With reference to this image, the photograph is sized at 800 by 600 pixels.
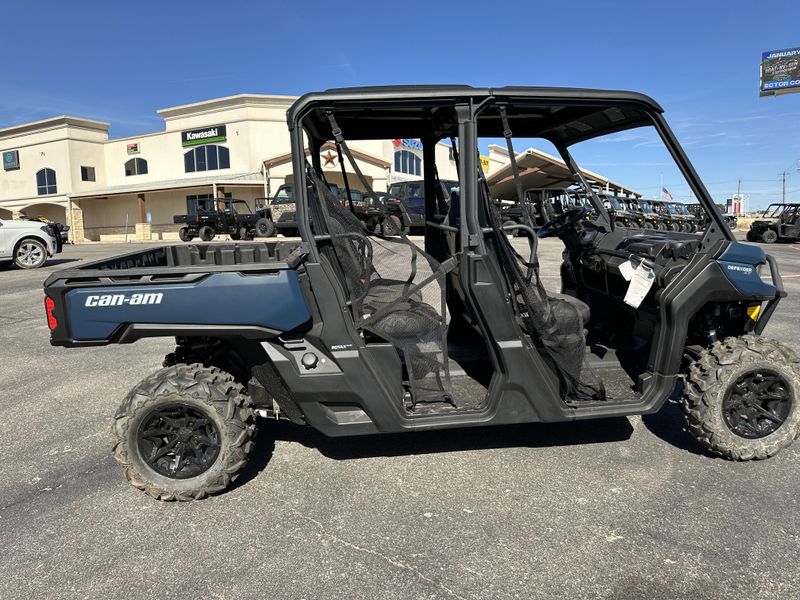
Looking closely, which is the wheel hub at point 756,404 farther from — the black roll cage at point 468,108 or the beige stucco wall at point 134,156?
the beige stucco wall at point 134,156

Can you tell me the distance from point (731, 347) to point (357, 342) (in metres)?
2.22

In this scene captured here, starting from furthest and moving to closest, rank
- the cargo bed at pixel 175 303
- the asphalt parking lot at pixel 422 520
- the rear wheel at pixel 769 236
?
the rear wheel at pixel 769 236
the cargo bed at pixel 175 303
the asphalt parking lot at pixel 422 520

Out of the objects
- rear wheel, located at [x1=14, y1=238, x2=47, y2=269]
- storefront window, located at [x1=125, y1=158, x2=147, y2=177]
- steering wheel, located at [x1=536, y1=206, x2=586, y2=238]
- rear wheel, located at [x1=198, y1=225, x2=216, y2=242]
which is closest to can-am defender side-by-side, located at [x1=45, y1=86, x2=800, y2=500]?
A: steering wheel, located at [x1=536, y1=206, x2=586, y2=238]

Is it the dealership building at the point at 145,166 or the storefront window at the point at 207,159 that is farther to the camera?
the storefront window at the point at 207,159

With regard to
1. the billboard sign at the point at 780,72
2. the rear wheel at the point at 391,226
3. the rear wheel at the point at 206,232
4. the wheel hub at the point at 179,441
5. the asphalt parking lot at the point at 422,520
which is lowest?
the asphalt parking lot at the point at 422,520

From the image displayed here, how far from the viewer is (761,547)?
8.38ft

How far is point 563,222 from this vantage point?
455cm

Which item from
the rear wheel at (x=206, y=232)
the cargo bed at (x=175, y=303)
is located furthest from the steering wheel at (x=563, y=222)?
the rear wheel at (x=206, y=232)

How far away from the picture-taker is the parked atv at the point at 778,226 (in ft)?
75.8

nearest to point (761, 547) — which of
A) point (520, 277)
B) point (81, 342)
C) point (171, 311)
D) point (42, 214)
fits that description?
point (520, 277)

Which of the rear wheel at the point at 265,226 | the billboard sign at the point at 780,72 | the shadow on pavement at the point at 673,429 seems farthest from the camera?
the billboard sign at the point at 780,72

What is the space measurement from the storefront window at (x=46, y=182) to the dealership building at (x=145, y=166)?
76mm

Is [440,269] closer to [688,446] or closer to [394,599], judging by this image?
[394,599]

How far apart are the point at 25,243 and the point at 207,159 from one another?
24.1m
